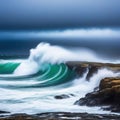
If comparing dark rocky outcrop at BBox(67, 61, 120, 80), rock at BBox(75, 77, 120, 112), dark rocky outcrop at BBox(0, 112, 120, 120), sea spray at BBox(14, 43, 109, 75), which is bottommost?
dark rocky outcrop at BBox(0, 112, 120, 120)

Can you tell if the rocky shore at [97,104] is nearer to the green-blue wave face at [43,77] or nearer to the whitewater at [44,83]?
the whitewater at [44,83]

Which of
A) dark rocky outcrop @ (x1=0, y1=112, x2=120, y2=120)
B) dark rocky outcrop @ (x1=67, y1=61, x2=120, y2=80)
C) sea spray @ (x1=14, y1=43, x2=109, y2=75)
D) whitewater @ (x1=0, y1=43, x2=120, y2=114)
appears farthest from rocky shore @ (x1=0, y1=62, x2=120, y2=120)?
sea spray @ (x1=14, y1=43, x2=109, y2=75)

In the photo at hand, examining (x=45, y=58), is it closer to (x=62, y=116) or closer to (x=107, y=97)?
(x=107, y=97)

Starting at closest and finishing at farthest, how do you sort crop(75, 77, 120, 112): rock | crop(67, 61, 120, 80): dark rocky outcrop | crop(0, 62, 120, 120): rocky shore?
crop(0, 62, 120, 120): rocky shore → crop(75, 77, 120, 112): rock → crop(67, 61, 120, 80): dark rocky outcrop

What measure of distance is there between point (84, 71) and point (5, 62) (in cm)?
1866

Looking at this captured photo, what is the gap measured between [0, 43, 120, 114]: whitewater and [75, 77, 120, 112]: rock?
52 centimetres

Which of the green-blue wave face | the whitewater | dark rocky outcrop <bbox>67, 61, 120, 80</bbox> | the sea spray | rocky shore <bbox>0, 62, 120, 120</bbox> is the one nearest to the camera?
rocky shore <bbox>0, 62, 120, 120</bbox>

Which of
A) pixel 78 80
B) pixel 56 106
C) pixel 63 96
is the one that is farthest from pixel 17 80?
pixel 56 106

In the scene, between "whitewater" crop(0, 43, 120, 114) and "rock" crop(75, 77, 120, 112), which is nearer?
"rock" crop(75, 77, 120, 112)

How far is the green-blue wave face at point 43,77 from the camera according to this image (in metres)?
39.4

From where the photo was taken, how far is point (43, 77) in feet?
146

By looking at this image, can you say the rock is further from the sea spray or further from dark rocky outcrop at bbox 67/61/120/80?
the sea spray

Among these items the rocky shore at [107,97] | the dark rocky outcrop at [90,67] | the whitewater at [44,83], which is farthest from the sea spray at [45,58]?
the rocky shore at [107,97]

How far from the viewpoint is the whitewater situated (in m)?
28.7
